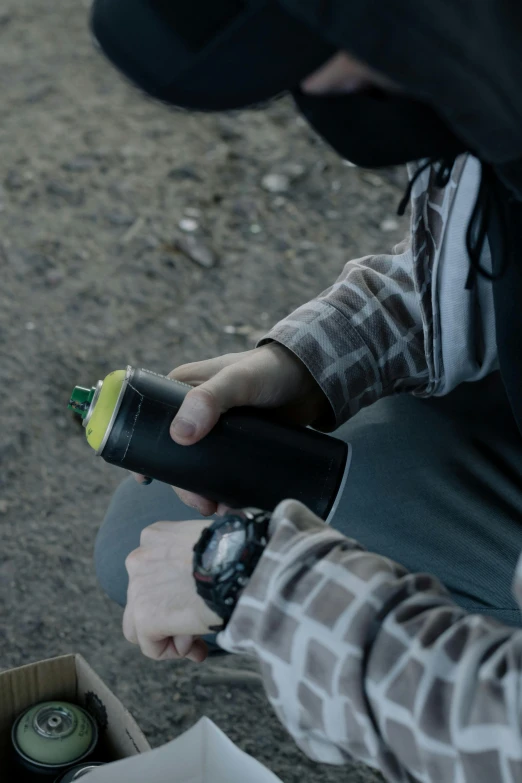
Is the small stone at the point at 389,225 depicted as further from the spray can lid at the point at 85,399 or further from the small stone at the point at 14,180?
the spray can lid at the point at 85,399

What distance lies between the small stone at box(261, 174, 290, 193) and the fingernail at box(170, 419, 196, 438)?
1.44 m

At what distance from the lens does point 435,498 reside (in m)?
1.03

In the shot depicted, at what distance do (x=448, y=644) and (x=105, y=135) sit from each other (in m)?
1.95

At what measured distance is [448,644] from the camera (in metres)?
0.62

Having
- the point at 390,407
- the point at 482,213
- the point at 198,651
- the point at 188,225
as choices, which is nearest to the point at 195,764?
the point at 198,651

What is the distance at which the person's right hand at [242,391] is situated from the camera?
0.86 metres

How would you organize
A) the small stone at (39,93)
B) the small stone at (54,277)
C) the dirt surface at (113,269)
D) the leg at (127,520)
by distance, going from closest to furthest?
the leg at (127,520)
the dirt surface at (113,269)
the small stone at (54,277)
the small stone at (39,93)

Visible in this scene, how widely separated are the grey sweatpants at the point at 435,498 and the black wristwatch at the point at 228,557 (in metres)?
0.33

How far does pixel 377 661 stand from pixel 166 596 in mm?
227

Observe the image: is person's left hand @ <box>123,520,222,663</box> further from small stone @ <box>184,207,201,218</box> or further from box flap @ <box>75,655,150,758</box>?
small stone @ <box>184,207,201,218</box>

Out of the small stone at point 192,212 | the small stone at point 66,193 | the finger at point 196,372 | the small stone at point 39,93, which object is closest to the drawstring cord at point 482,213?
the finger at point 196,372

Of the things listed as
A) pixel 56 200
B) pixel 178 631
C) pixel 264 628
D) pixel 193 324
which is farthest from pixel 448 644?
pixel 56 200

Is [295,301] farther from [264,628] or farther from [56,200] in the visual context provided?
[264,628]

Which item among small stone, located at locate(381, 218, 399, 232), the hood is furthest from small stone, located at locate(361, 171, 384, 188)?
the hood
